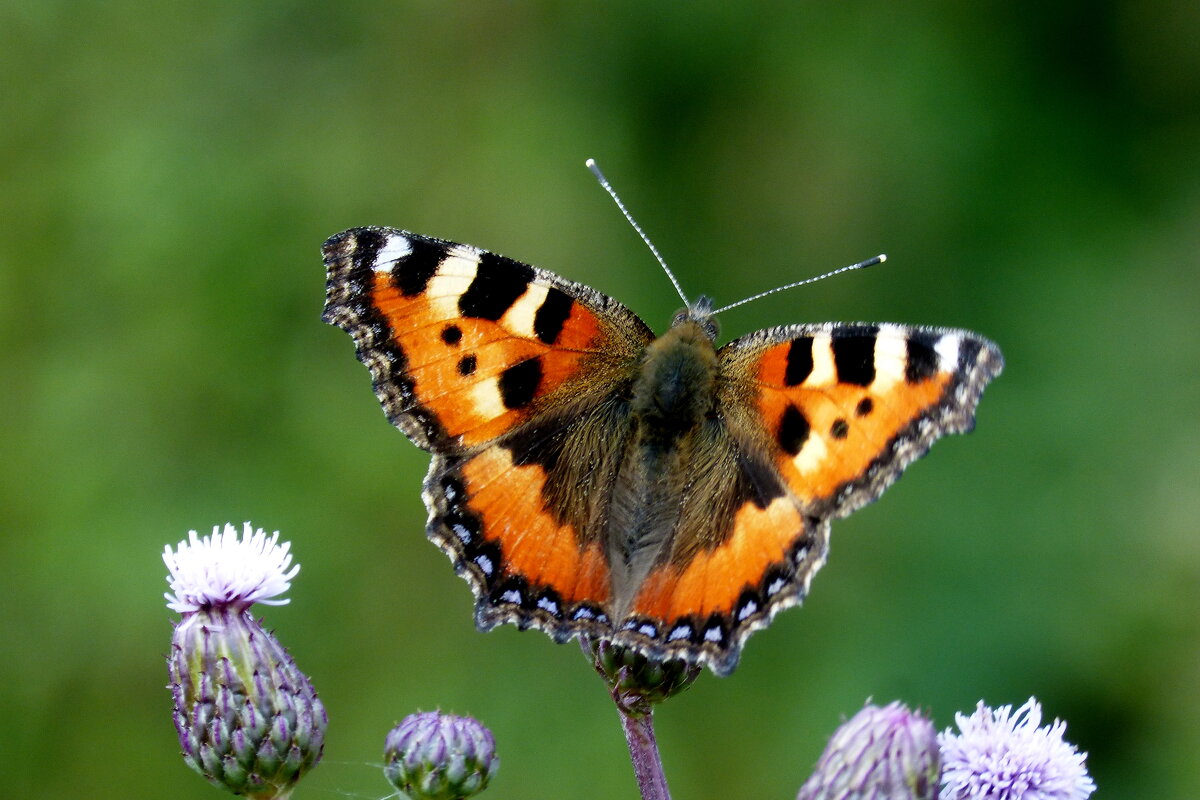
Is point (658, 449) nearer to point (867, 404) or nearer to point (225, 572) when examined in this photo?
point (867, 404)

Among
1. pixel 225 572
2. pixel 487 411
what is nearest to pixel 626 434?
pixel 487 411

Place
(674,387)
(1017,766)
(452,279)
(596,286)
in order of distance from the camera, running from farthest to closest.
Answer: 1. (596,286)
2. (674,387)
3. (452,279)
4. (1017,766)

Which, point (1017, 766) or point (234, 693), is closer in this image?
point (1017, 766)

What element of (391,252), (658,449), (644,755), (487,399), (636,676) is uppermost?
(391,252)

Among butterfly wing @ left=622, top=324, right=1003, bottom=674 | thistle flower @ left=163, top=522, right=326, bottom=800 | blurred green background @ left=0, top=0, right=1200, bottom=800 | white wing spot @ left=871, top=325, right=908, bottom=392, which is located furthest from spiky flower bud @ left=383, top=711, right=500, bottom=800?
blurred green background @ left=0, top=0, right=1200, bottom=800

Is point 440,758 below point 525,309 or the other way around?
below

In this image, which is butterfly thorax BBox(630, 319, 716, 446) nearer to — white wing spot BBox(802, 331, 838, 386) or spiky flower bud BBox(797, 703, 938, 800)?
white wing spot BBox(802, 331, 838, 386)
